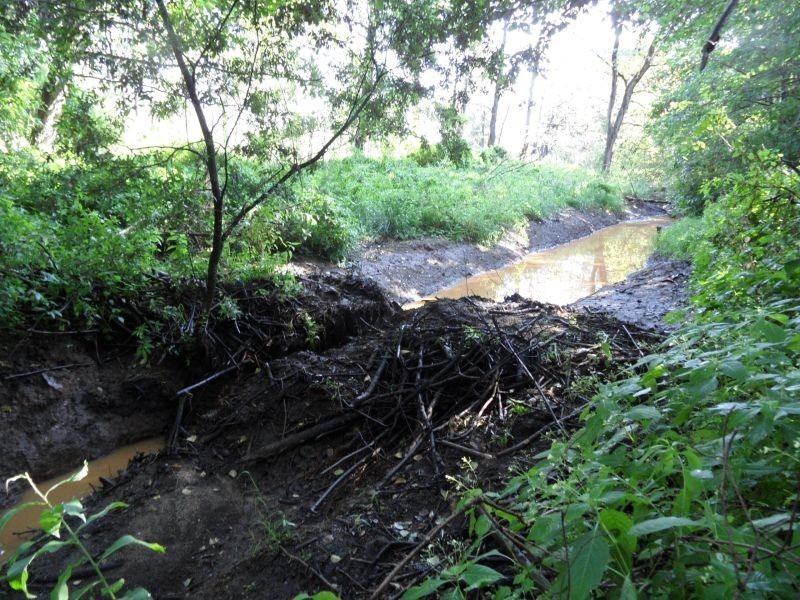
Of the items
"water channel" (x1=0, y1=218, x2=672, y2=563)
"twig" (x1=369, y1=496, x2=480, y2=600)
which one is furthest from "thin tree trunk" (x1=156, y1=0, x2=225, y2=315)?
"twig" (x1=369, y1=496, x2=480, y2=600)

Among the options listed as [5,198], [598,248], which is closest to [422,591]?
[5,198]

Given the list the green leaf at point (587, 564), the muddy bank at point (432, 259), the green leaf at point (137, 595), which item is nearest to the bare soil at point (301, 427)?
the green leaf at point (587, 564)

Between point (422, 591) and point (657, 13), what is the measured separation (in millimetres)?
10386

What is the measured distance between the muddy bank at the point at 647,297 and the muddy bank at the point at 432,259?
304 cm

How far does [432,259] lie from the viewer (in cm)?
1084

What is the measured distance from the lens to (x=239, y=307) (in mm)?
5320

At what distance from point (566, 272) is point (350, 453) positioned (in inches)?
372

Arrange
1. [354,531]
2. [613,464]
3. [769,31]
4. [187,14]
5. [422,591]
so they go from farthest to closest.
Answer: [769,31]
[187,14]
[354,531]
[613,464]
[422,591]

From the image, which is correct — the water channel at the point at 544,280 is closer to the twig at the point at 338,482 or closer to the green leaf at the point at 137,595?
the twig at the point at 338,482

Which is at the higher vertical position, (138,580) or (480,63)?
(480,63)

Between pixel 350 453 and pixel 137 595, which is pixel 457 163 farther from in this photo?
pixel 137 595

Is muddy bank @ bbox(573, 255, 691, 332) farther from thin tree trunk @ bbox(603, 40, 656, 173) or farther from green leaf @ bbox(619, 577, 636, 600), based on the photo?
thin tree trunk @ bbox(603, 40, 656, 173)

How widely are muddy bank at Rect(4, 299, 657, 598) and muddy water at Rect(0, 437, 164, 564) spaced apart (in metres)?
0.42

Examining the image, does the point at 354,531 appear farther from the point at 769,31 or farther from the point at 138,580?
the point at 769,31
